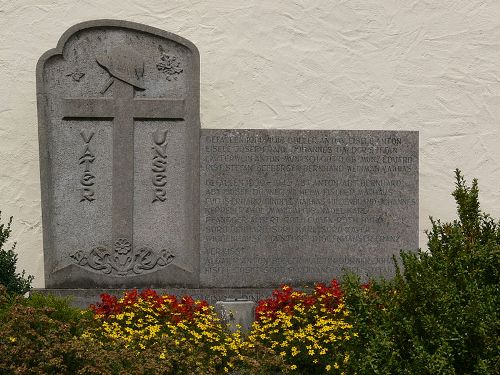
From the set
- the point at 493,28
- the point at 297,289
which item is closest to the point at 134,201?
the point at 297,289

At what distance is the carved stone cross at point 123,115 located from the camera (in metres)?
8.11

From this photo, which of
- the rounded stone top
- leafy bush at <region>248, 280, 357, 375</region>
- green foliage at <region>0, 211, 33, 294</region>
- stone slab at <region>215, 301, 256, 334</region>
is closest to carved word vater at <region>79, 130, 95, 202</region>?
the rounded stone top

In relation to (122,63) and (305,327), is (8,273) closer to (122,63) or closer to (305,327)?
(122,63)

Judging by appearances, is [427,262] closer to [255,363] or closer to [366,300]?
[366,300]

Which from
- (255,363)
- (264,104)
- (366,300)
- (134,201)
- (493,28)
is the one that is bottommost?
(255,363)

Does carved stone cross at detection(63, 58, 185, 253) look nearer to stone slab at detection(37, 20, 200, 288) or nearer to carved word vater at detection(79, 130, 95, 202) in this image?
stone slab at detection(37, 20, 200, 288)

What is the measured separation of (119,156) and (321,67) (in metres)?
2.84

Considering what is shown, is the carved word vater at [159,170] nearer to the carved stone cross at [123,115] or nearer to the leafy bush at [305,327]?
the carved stone cross at [123,115]

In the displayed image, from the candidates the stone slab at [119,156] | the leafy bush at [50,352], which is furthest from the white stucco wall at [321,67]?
the leafy bush at [50,352]

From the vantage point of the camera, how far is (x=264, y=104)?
969 cm

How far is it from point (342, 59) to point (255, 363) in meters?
4.73

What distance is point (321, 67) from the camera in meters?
9.82

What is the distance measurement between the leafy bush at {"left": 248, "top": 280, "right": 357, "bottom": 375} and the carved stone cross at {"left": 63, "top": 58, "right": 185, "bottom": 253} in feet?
5.37

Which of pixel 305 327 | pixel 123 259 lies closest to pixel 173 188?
pixel 123 259
